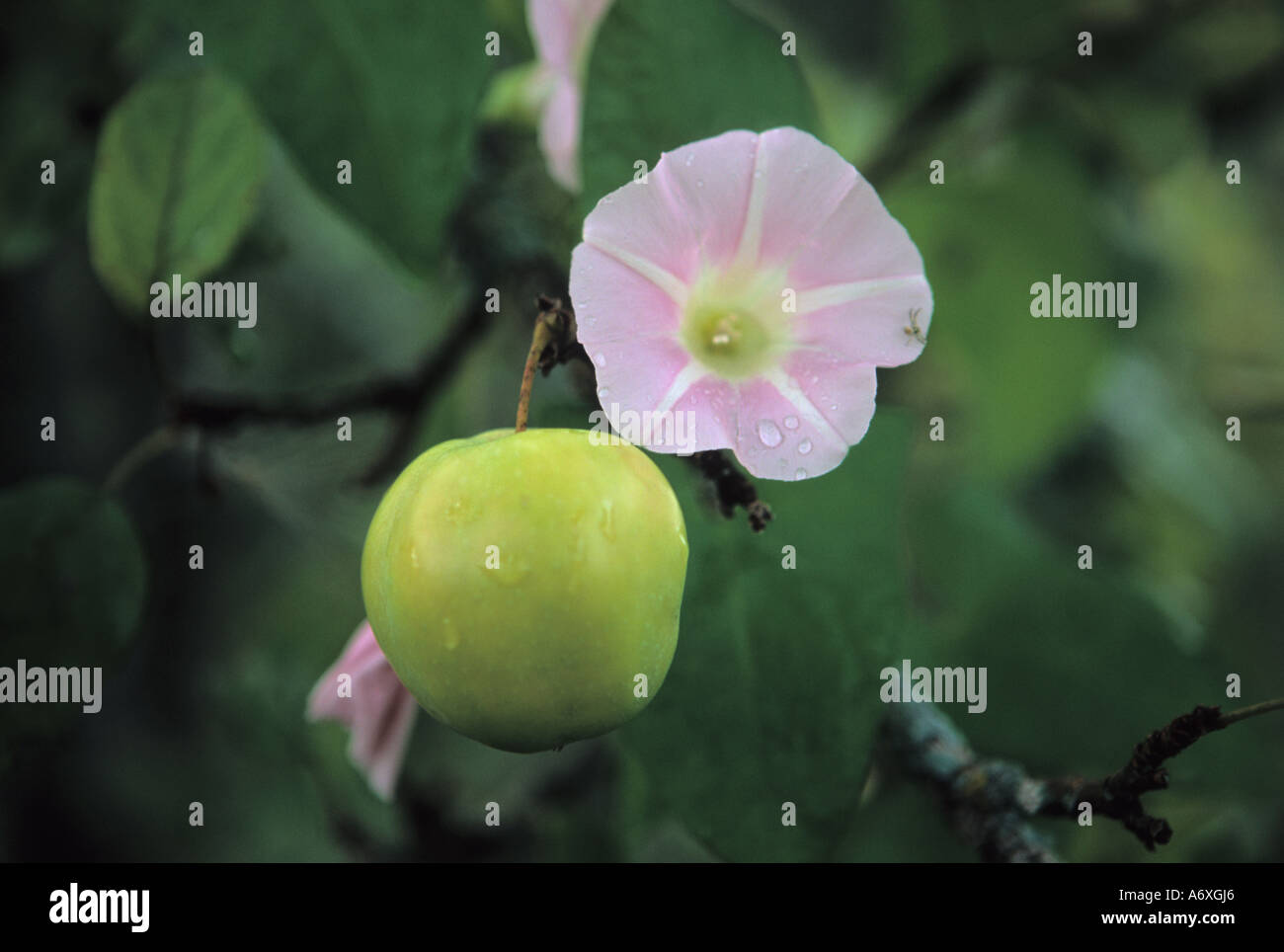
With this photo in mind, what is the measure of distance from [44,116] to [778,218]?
55 cm

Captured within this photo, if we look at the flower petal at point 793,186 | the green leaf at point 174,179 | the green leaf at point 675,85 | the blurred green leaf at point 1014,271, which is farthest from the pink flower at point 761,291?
the blurred green leaf at point 1014,271

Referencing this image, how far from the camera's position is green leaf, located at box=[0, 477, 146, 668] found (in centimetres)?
54

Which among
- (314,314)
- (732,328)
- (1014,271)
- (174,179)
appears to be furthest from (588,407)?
(314,314)

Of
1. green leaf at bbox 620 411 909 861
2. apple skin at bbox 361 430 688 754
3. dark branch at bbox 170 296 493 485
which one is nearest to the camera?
apple skin at bbox 361 430 688 754

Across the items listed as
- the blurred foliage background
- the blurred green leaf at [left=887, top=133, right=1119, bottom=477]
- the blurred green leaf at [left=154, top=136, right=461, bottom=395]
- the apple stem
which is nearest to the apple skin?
the apple stem

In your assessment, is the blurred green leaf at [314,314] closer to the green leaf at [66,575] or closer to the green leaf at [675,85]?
the green leaf at [66,575]

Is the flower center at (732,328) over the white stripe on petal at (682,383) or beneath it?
over

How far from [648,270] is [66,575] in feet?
1.26

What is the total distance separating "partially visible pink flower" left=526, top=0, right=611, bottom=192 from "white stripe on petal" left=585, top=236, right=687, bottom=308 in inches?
6.8

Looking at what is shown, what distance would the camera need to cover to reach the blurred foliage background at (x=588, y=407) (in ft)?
1.65

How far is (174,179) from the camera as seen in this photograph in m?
0.55

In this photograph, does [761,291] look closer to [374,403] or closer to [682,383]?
[682,383]

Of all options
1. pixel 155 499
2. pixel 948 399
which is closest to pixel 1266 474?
pixel 948 399

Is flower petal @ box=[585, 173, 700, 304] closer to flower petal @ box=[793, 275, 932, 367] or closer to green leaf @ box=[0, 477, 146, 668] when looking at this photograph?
flower petal @ box=[793, 275, 932, 367]
